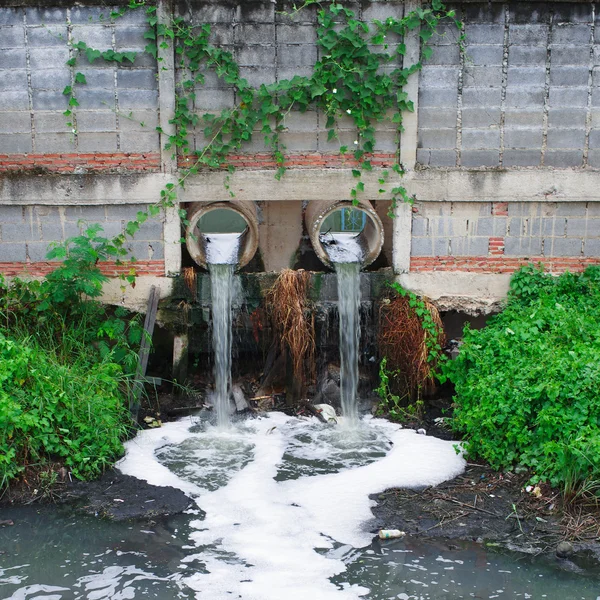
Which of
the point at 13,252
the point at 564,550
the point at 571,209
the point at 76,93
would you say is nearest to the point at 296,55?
the point at 76,93

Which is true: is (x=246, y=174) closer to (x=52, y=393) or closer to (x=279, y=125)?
(x=279, y=125)

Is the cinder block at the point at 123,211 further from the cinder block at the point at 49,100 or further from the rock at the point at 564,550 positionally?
the rock at the point at 564,550

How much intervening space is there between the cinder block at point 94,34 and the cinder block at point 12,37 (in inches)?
22.1

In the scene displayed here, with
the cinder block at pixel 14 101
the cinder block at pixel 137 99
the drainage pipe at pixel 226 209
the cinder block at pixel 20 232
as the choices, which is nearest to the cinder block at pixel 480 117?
the drainage pipe at pixel 226 209

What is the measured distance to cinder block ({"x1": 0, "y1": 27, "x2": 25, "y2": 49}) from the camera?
741cm

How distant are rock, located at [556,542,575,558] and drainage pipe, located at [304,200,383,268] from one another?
3903 mm

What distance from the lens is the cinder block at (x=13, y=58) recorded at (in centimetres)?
745

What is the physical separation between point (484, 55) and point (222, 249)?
12.5 ft

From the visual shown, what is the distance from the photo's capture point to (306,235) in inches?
356

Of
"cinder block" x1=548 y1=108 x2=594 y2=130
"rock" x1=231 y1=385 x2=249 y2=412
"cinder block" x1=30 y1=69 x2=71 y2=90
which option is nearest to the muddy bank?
"rock" x1=231 y1=385 x2=249 y2=412

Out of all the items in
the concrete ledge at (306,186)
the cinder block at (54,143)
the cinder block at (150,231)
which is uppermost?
the cinder block at (54,143)

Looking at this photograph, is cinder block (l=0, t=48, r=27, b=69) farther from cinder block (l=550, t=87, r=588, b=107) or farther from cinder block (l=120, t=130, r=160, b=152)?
cinder block (l=550, t=87, r=588, b=107)

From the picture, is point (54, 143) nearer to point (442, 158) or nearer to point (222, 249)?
point (222, 249)

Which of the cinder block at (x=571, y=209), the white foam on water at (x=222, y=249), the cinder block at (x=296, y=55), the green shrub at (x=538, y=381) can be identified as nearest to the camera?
the green shrub at (x=538, y=381)
